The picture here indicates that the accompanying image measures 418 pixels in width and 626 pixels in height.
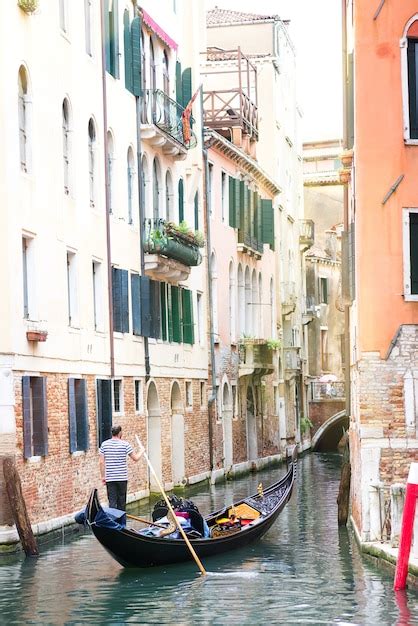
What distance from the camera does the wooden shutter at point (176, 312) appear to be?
29.6 metres

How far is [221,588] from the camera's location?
15.5 meters

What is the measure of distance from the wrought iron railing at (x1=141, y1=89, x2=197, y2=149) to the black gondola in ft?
30.1

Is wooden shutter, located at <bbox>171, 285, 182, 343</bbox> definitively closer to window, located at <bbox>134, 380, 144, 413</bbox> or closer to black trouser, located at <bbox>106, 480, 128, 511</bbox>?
window, located at <bbox>134, 380, 144, 413</bbox>

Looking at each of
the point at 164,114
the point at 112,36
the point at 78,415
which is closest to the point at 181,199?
the point at 164,114

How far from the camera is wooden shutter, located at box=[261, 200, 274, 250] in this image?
40469 millimetres

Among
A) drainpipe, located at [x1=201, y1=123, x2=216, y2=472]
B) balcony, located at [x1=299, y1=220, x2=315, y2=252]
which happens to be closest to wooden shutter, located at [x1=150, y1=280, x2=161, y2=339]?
drainpipe, located at [x1=201, y1=123, x2=216, y2=472]

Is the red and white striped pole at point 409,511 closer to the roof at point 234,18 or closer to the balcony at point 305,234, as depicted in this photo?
the roof at point 234,18

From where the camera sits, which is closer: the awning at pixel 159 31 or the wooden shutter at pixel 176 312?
the awning at pixel 159 31

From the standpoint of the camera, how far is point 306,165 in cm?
6144

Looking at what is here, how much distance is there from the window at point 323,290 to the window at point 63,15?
115 feet

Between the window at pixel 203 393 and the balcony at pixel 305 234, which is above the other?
the balcony at pixel 305 234

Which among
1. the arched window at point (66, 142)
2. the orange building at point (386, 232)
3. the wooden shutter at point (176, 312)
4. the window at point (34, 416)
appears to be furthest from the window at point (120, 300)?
the orange building at point (386, 232)

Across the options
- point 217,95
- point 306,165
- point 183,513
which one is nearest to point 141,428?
point 183,513

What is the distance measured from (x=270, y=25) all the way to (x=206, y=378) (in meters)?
16.4
